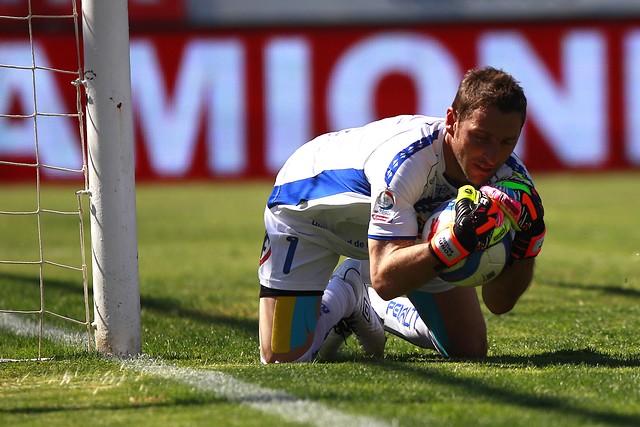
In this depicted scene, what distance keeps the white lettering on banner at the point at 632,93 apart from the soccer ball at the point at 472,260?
58.0 ft

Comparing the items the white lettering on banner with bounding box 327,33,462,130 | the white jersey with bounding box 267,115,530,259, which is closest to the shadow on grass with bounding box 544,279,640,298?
the white jersey with bounding box 267,115,530,259

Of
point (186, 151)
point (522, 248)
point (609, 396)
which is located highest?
point (522, 248)

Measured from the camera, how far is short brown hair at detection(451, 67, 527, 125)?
4895 mm

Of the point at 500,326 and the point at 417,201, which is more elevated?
the point at 417,201

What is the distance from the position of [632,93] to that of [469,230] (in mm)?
18156

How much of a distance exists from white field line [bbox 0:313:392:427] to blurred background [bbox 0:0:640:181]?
16.6 metres

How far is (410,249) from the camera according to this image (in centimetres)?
492

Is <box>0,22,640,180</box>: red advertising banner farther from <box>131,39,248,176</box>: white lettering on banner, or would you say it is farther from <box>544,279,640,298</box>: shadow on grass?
<box>544,279,640,298</box>: shadow on grass

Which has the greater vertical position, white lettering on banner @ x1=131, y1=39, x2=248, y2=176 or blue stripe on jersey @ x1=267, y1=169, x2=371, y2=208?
blue stripe on jersey @ x1=267, y1=169, x2=371, y2=208

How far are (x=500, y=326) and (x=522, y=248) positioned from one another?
5.91 ft

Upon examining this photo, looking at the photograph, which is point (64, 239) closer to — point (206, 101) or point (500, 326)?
point (500, 326)

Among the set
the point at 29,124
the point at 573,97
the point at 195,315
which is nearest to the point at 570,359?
the point at 195,315

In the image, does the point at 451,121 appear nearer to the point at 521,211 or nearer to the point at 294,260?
the point at 521,211

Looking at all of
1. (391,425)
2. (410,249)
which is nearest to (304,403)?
(391,425)
